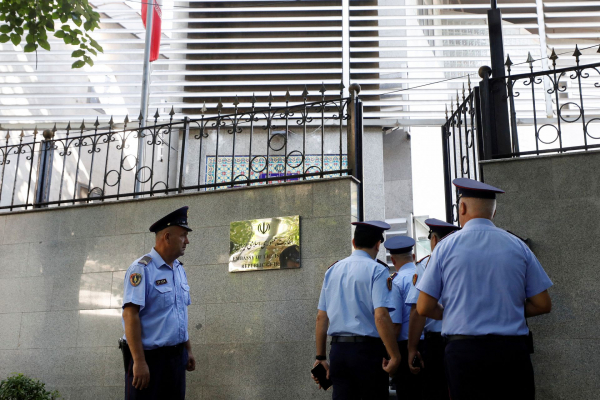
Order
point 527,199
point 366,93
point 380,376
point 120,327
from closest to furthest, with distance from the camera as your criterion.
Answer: point 380,376
point 527,199
point 120,327
point 366,93

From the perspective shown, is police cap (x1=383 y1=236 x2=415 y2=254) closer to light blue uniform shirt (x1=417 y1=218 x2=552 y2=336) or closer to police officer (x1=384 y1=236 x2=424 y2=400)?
police officer (x1=384 y1=236 x2=424 y2=400)

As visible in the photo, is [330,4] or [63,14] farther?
[330,4]

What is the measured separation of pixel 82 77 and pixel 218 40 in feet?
9.23

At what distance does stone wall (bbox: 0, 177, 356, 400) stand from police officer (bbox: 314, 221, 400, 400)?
1451 mm

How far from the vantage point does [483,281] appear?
3.06 metres

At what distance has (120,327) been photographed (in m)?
6.80

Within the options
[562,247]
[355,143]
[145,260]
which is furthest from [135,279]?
[562,247]

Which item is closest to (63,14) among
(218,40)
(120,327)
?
(120,327)

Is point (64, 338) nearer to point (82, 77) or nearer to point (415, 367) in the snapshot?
point (415, 367)

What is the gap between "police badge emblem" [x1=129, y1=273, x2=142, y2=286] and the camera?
438 centimetres

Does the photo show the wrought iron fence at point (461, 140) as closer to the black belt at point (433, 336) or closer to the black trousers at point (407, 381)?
the black belt at point (433, 336)

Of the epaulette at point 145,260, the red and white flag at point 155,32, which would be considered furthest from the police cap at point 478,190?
the red and white flag at point 155,32

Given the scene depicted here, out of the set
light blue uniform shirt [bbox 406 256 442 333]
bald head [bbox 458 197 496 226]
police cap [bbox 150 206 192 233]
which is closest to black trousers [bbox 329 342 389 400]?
light blue uniform shirt [bbox 406 256 442 333]

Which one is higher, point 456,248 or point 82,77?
point 82,77
